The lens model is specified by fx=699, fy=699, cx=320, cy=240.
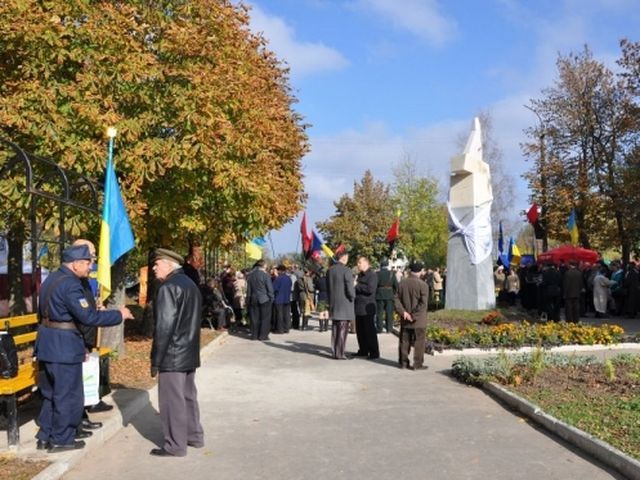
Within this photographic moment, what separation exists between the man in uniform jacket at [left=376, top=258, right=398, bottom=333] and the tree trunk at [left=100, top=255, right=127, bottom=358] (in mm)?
6396

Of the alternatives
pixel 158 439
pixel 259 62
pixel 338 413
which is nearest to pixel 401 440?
pixel 338 413

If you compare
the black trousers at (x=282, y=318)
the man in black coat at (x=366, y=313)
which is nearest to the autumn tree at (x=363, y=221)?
the black trousers at (x=282, y=318)

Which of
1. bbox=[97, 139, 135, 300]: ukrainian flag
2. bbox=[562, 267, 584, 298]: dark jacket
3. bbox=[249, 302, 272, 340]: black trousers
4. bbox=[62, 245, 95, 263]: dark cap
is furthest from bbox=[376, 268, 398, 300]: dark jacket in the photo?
bbox=[62, 245, 95, 263]: dark cap

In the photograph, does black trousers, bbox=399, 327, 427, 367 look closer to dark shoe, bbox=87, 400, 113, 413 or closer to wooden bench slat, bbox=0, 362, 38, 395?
dark shoe, bbox=87, 400, 113, 413

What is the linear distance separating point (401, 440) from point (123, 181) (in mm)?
7010

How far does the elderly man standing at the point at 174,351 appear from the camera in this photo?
6617mm

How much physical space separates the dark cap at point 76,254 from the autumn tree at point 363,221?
45.7 metres

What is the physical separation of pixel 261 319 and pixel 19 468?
11.8m

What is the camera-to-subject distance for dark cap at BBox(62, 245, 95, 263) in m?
6.82

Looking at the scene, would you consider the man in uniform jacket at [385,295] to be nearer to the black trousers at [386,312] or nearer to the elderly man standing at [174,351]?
the black trousers at [386,312]

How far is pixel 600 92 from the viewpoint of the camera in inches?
1270

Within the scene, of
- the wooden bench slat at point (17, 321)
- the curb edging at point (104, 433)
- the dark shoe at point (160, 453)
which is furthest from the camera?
the wooden bench slat at point (17, 321)

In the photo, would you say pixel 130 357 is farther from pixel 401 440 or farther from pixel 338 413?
pixel 401 440

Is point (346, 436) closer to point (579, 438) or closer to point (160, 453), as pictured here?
point (160, 453)
